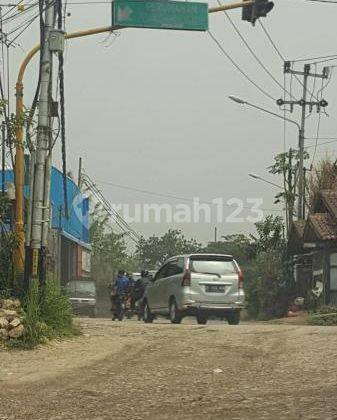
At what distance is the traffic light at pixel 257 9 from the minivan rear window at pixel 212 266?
21.3 feet

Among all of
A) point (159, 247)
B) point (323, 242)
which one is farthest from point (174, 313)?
point (159, 247)

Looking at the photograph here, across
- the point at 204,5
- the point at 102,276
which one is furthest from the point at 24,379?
the point at 102,276

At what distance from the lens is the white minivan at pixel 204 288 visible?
18.7 m

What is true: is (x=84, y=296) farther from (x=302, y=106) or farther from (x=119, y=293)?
(x=302, y=106)

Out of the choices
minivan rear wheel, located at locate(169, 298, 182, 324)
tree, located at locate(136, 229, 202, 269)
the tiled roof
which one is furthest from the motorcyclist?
tree, located at locate(136, 229, 202, 269)

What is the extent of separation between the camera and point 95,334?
14.2 metres

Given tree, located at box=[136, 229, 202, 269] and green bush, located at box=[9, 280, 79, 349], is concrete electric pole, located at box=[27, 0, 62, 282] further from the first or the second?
tree, located at box=[136, 229, 202, 269]

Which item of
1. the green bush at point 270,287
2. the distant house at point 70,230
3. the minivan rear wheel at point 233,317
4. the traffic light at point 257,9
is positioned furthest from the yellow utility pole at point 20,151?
the green bush at point 270,287

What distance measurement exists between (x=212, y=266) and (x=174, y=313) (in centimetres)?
152

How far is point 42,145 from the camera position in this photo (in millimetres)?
13750

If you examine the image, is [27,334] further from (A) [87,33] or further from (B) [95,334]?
(A) [87,33]

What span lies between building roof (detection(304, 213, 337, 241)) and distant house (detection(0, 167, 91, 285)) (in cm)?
1024

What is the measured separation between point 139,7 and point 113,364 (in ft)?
22.2

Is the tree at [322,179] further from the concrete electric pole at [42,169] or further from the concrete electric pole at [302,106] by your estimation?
the concrete electric pole at [42,169]
